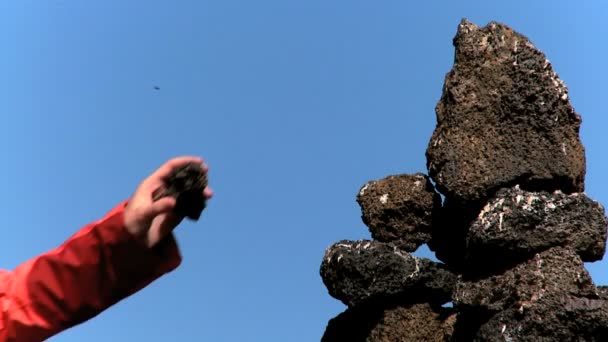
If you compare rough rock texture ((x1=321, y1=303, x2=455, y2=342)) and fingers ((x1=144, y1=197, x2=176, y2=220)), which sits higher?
rough rock texture ((x1=321, y1=303, x2=455, y2=342))

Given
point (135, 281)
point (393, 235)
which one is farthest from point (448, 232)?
point (135, 281)

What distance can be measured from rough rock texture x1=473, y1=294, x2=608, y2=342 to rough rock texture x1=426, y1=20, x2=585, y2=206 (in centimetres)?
111

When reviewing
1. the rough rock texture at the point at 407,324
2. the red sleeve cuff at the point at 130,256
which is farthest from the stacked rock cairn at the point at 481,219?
the red sleeve cuff at the point at 130,256

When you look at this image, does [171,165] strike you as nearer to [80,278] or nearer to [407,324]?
[80,278]

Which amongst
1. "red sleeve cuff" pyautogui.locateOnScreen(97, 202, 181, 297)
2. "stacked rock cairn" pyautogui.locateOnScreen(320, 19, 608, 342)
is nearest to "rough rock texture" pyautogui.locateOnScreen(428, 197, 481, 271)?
"stacked rock cairn" pyautogui.locateOnScreen(320, 19, 608, 342)

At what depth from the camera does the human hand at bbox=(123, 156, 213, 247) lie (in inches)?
71.5

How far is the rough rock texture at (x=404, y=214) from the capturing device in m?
8.31

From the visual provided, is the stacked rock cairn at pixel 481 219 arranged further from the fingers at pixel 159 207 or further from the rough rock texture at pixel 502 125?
the fingers at pixel 159 207

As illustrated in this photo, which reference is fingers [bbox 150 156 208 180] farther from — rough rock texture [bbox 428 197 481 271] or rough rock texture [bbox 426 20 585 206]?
rough rock texture [bbox 428 197 481 271]

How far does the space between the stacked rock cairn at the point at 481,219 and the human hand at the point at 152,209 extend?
17.5 ft

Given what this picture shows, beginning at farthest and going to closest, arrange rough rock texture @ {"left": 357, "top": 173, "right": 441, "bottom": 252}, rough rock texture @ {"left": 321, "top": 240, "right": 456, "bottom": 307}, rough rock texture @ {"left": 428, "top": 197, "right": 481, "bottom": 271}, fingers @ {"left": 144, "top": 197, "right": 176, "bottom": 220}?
rough rock texture @ {"left": 357, "top": 173, "right": 441, "bottom": 252}, rough rock texture @ {"left": 428, "top": 197, "right": 481, "bottom": 271}, rough rock texture @ {"left": 321, "top": 240, "right": 456, "bottom": 307}, fingers @ {"left": 144, "top": 197, "right": 176, "bottom": 220}

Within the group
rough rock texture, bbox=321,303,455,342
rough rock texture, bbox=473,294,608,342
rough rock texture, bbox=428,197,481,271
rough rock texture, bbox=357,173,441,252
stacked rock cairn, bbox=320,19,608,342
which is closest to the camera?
rough rock texture, bbox=473,294,608,342

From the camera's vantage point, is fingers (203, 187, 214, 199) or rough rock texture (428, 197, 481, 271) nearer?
fingers (203, 187, 214, 199)

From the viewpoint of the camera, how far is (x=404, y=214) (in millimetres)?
8336
